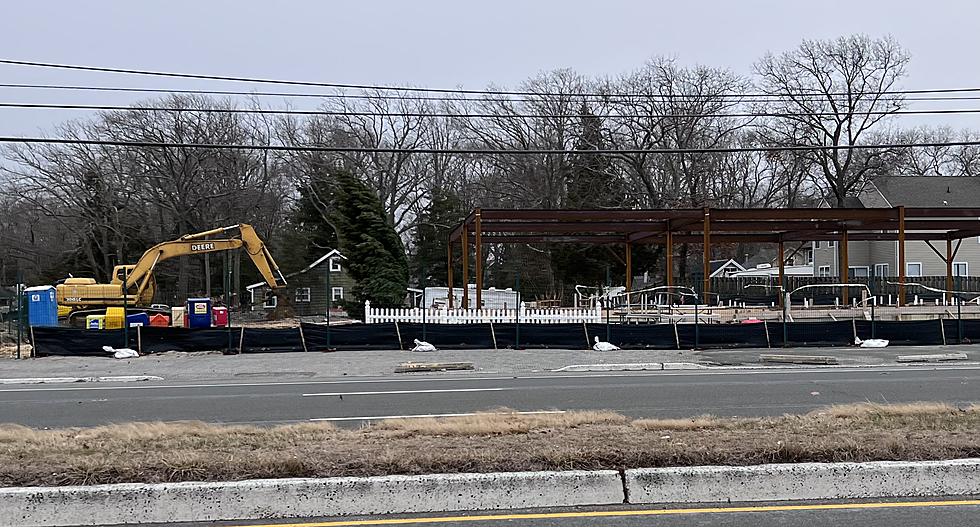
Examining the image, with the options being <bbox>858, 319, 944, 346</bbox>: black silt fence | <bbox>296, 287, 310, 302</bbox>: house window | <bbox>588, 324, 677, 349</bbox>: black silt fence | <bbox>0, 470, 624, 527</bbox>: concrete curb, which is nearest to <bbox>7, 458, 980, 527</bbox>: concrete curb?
<bbox>0, 470, 624, 527</bbox>: concrete curb

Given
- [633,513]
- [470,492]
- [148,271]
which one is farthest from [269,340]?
[633,513]

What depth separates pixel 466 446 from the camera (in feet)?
24.8

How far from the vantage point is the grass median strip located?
21.9ft

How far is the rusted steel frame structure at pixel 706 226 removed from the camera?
104 ft

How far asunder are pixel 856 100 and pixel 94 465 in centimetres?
5505

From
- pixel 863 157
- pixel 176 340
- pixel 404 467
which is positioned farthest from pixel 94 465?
pixel 863 157

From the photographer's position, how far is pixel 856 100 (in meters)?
54.0

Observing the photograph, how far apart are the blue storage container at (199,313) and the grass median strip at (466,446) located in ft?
76.7

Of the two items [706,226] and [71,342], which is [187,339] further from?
[706,226]

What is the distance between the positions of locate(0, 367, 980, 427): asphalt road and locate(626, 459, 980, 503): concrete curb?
4543 mm

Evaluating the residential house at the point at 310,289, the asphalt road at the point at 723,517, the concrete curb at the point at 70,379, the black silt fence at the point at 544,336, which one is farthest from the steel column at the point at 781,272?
the asphalt road at the point at 723,517

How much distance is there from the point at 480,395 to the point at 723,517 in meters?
8.50

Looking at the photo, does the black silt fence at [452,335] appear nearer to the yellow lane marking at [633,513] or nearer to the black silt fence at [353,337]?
the black silt fence at [353,337]

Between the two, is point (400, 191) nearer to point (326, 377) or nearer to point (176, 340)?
point (176, 340)
